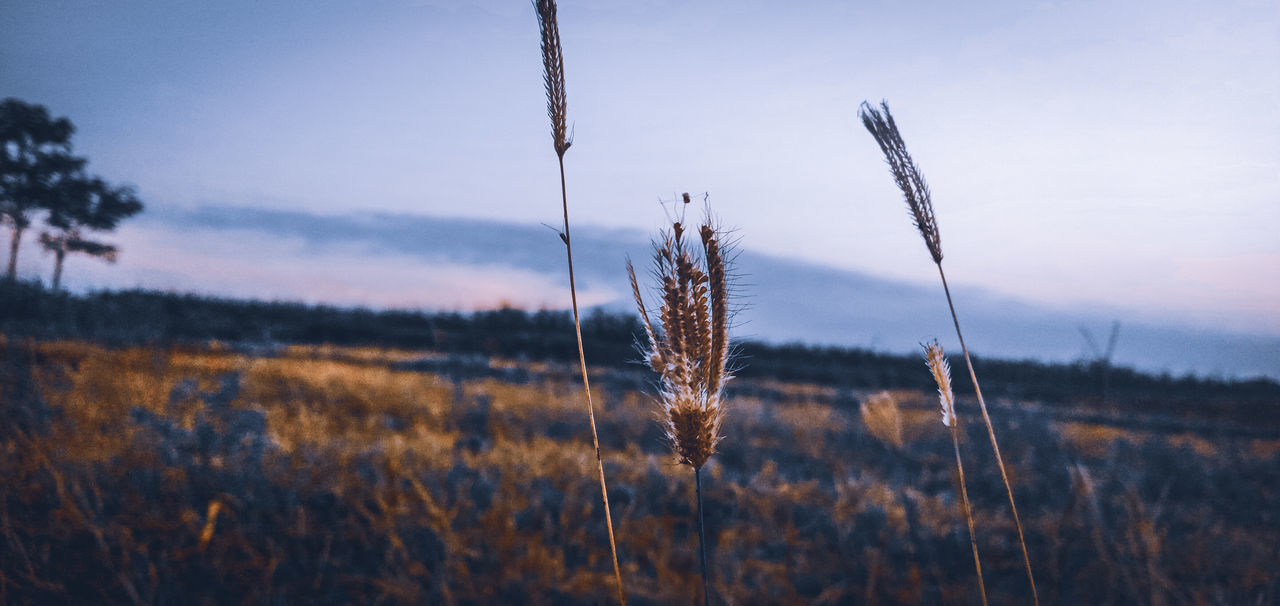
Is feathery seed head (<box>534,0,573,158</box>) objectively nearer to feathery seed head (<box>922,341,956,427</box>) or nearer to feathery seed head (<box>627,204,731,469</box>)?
feathery seed head (<box>627,204,731,469</box>)

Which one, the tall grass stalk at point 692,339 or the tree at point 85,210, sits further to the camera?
the tree at point 85,210

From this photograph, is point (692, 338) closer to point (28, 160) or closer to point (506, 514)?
point (506, 514)

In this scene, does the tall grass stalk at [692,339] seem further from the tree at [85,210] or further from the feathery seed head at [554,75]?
the tree at [85,210]

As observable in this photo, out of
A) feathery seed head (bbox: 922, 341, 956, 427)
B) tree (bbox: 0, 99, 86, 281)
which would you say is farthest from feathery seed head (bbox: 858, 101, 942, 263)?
tree (bbox: 0, 99, 86, 281)

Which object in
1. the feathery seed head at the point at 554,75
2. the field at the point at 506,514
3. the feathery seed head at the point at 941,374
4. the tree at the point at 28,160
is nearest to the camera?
the feathery seed head at the point at 554,75

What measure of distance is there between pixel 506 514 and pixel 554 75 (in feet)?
13.5

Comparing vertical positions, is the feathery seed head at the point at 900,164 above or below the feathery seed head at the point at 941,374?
above

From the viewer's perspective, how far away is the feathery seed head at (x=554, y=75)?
107 cm

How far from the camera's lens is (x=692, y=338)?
44.8 inches

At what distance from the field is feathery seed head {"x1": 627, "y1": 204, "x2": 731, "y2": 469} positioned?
0.15 m

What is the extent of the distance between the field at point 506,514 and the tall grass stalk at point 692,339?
0.51ft

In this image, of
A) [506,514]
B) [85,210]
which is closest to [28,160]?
[85,210]

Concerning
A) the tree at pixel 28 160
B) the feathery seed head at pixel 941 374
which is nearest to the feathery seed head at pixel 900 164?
the feathery seed head at pixel 941 374

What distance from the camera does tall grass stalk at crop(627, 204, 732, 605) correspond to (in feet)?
3.73
